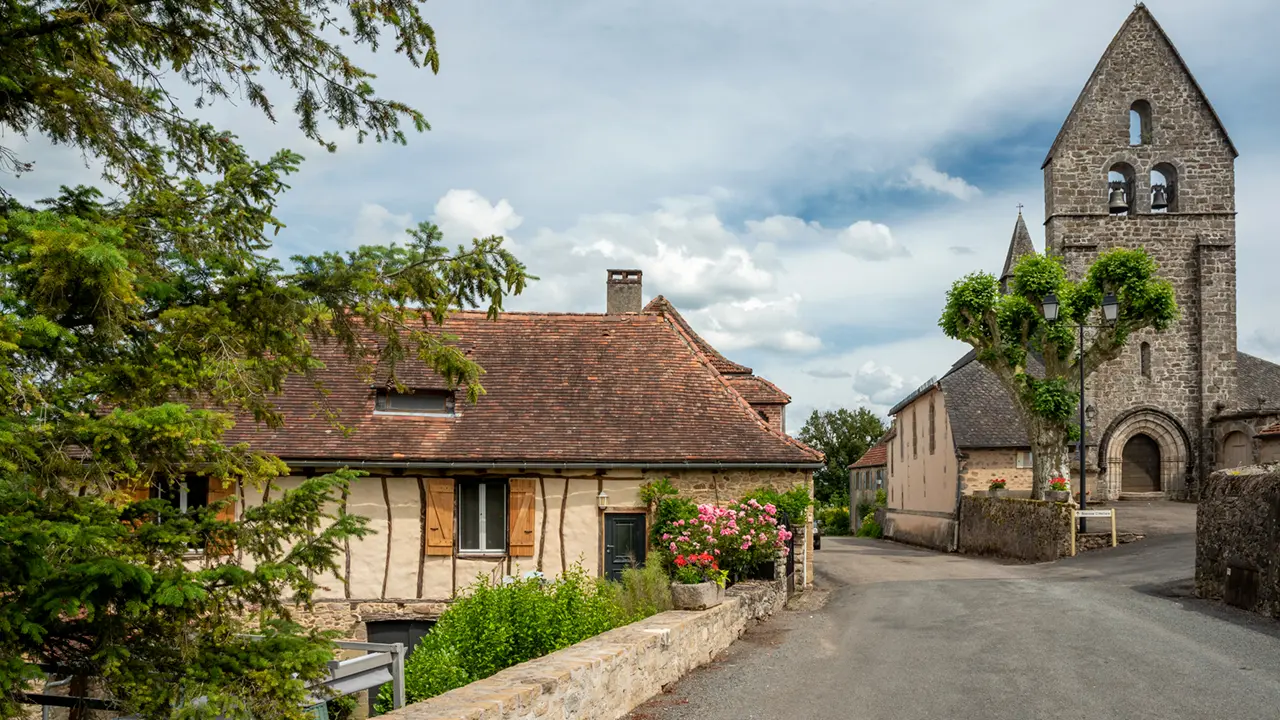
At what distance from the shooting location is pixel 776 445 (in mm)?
16547

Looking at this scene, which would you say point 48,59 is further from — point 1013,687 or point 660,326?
point 660,326

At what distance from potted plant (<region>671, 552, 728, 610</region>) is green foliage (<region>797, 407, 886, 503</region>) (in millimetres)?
55660

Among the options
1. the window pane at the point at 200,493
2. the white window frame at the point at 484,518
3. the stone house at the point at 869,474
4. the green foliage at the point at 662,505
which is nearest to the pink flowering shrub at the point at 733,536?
the green foliage at the point at 662,505

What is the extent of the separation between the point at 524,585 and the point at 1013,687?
4.37 meters

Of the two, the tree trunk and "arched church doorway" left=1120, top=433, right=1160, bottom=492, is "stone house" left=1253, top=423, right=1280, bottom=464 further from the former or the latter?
the tree trunk

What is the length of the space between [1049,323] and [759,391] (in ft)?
22.5

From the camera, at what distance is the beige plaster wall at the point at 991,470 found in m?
28.8

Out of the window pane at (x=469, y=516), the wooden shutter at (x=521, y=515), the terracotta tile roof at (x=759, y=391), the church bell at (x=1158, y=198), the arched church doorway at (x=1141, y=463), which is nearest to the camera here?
the wooden shutter at (x=521, y=515)

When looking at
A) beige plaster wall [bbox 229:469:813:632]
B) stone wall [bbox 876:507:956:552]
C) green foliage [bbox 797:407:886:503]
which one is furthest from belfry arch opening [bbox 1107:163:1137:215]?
green foliage [bbox 797:407:886:503]

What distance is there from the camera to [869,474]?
158ft

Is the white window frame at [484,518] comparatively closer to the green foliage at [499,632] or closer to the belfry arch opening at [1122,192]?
the green foliage at [499,632]

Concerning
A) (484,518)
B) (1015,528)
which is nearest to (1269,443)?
(1015,528)

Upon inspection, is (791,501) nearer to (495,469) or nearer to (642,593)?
(495,469)

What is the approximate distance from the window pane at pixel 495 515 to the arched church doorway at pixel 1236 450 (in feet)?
76.0
